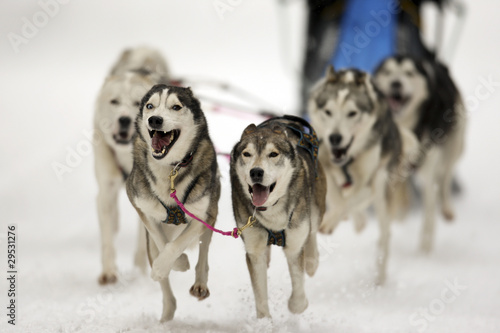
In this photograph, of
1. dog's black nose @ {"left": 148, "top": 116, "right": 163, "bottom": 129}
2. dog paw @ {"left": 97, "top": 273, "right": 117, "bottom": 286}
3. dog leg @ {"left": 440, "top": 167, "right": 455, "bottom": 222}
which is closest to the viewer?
dog's black nose @ {"left": 148, "top": 116, "right": 163, "bottom": 129}

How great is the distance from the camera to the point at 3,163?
7.66 meters

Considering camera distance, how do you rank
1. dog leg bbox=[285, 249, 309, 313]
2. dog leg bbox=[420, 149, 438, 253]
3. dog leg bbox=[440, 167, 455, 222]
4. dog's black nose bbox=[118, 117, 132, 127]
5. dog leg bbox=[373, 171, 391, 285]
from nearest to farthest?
dog leg bbox=[285, 249, 309, 313] < dog's black nose bbox=[118, 117, 132, 127] < dog leg bbox=[373, 171, 391, 285] < dog leg bbox=[420, 149, 438, 253] < dog leg bbox=[440, 167, 455, 222]

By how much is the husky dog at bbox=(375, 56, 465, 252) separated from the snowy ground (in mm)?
550

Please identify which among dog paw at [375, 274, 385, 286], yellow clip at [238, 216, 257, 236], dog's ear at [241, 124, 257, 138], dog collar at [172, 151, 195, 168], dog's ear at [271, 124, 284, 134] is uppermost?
dog's ear at [271, 124, 284, 134]

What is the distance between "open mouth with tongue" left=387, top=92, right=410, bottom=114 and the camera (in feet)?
17.5

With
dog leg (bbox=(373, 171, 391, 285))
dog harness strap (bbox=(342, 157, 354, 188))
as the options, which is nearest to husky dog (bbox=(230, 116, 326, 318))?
dog harness strap (bbox=(342, 157, 354, 188))

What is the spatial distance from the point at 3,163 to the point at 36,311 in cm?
425

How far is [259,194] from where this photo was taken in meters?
2.82

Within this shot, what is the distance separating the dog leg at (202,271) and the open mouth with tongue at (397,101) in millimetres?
2684

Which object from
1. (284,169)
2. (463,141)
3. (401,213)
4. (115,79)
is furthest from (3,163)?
(284,169)

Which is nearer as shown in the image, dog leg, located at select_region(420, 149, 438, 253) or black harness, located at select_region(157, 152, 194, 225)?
black harness, located at select_region(157, 152, 194, 225)

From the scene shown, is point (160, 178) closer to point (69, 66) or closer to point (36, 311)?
point (36, 311)

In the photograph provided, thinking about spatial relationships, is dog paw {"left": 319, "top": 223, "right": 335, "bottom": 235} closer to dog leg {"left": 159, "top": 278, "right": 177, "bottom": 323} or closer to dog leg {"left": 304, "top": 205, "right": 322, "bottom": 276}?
dog leg {"left": 304, "top": 205, "right": 322, "bottom": 276}

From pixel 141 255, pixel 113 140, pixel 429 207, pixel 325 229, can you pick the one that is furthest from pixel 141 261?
pixel 429 207
